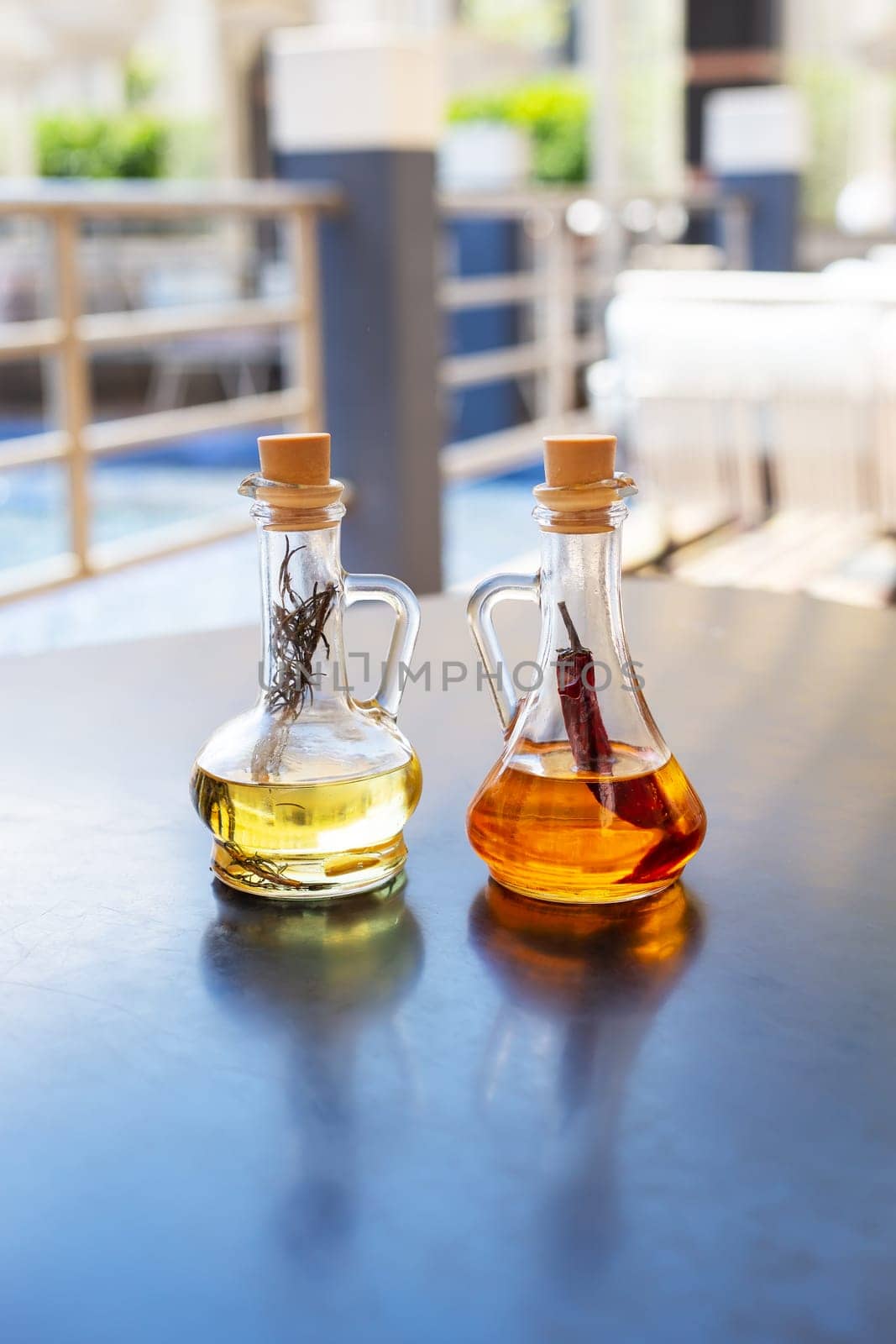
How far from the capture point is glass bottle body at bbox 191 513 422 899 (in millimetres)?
362

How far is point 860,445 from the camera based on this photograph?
201 centimetres

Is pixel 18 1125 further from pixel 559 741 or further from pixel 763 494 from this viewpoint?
pixel 763 494

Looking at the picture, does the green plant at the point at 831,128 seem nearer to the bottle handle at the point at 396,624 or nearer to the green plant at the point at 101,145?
the green plant at the point at 101,145

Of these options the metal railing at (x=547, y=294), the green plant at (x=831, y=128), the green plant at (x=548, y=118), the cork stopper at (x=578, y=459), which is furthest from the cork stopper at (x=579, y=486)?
the green plant at (x=831, y=128)

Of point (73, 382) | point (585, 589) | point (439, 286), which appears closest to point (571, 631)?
point (585, 589)

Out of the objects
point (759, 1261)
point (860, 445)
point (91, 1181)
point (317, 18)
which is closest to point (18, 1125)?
point (91, 1181)

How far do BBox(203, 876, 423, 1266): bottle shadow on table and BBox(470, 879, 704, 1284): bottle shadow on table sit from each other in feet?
0.07

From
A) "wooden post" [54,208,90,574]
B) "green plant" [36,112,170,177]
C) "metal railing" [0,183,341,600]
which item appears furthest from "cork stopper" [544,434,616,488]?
"green plant" [36,112,170,177]

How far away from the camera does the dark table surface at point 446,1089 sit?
0.74 ft

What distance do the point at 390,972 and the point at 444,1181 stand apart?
8 centimetres

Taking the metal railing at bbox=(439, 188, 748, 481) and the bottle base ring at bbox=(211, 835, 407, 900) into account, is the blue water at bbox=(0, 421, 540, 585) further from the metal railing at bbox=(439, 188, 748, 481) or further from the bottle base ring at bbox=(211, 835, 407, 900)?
the bottle base ring at bbox=(211, 835, 407, 900)

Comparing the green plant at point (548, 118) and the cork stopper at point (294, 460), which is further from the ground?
the green plant at point (548, 118)

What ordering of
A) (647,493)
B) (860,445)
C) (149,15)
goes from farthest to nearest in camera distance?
(149,15)
(647,493)
(860,445)

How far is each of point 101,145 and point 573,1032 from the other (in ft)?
22.3
